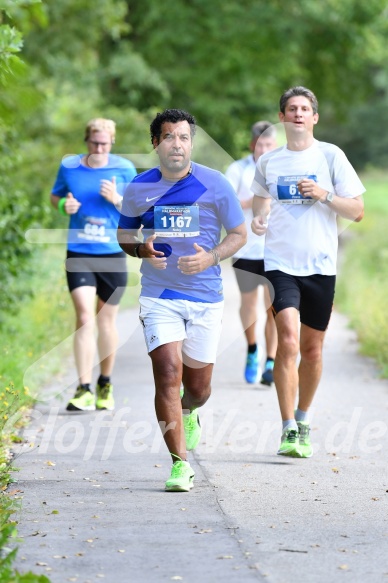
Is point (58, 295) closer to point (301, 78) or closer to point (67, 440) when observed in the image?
point (67, 440)

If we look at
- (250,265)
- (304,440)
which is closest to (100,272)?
(250,265)

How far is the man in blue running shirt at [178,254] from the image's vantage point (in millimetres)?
6980

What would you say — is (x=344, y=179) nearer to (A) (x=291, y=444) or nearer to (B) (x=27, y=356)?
(A) (x=291, y=444)

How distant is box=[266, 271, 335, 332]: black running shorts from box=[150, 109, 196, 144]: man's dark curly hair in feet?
4.54

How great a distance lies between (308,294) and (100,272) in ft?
7.77

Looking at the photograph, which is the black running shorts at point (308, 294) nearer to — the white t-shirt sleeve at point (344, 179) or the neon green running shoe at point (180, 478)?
the white t-shirt sleeve at point (344, 179)

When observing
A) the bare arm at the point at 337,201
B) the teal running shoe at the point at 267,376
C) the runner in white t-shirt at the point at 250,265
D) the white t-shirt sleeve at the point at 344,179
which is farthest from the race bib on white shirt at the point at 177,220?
the teal running shoe at the point at 267,376

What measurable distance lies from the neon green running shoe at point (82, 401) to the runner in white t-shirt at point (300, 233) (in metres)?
2.23

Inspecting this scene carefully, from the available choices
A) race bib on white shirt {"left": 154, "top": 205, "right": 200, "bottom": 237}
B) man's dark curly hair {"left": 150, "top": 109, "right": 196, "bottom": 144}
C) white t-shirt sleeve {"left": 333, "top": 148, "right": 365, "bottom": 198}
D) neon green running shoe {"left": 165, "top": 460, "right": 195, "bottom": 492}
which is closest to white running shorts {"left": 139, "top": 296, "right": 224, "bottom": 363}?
race bib on white shirt {"left": 154, "top": 205, "right": 200, "bottom": 237}

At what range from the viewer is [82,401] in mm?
9875

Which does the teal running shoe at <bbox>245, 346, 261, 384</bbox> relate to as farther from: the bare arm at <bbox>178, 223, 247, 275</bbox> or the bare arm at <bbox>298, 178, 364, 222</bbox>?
the bare arm at <bbox>178, 223, 247, 275</bbox>

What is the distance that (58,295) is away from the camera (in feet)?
47.4

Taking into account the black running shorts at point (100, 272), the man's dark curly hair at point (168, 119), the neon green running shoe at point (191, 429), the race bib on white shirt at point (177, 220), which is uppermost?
the man's dark curly hair at point (168, 119)

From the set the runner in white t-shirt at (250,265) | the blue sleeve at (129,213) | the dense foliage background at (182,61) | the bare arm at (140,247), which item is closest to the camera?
the bare arm at (140,247)
